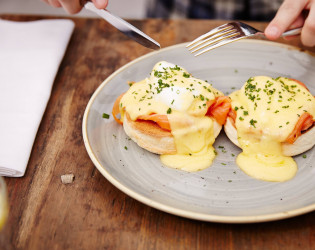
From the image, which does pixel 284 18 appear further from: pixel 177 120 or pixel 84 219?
pixel 84 219

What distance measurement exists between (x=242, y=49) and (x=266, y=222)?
1.43 metres

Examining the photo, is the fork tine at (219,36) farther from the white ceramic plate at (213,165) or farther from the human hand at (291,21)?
the white ceramic plate at (213,165)


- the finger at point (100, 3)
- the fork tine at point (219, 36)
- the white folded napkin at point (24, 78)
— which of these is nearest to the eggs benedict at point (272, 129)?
the fork tine at point (219, 36)

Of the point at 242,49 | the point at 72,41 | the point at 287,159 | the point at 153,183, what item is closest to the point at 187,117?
the point at 153,183

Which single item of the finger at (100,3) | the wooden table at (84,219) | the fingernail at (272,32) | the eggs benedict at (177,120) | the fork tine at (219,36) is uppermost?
the fingernail at (272,32)

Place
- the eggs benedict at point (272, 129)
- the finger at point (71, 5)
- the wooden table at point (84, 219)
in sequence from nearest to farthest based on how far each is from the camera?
the wooden table at point (84, 219) < the eggs benedict at point (272, 129) < the finger at point (71, 5)

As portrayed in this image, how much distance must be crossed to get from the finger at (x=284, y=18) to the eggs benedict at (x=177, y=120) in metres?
0.50

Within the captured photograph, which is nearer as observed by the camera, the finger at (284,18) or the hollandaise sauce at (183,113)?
the hollandaise sauce at (183,113)

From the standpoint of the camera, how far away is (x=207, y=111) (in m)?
2.26

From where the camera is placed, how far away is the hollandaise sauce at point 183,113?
84.5 inches

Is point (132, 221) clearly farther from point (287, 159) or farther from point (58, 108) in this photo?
point (58, 108)

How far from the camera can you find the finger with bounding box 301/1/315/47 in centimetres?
230

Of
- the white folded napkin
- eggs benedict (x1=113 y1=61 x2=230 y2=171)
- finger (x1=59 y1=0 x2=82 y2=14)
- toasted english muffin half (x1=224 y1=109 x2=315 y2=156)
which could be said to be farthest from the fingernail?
the white folded napkin

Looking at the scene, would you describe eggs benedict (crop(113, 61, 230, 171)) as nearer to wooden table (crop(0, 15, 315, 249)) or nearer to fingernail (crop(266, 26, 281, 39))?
wooden table (crop(0, 15, 315, 249))
